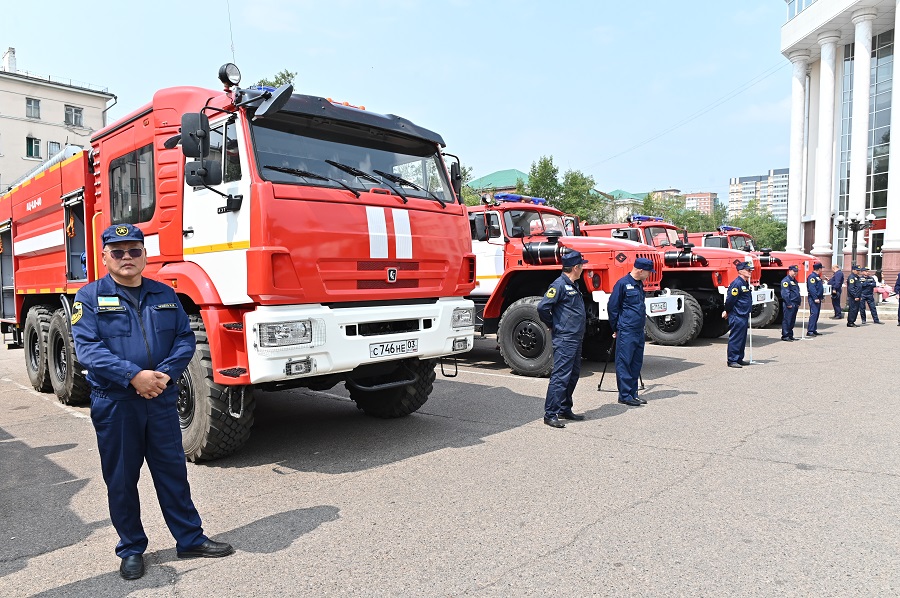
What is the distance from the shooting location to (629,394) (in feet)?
23.6

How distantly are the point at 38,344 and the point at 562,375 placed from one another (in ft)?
21.5

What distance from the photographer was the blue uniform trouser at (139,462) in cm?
319

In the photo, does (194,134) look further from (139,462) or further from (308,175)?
(139,462)

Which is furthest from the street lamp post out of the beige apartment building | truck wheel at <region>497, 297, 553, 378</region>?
the beige apartment building

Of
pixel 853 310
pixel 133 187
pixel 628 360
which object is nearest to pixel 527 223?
pixel 628 360

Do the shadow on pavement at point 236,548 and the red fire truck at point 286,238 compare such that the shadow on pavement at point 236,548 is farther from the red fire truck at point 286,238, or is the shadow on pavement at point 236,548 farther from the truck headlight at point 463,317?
the truck headlight at point 463,317

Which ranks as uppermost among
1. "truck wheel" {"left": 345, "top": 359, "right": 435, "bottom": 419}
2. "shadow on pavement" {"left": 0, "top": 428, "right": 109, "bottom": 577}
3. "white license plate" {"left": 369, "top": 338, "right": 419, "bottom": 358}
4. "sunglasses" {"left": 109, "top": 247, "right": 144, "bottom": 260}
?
"sunglasses" {"left": 109, "top": 247, "right": 144, "bottom": 260}

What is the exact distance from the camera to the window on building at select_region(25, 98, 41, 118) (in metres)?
45.9

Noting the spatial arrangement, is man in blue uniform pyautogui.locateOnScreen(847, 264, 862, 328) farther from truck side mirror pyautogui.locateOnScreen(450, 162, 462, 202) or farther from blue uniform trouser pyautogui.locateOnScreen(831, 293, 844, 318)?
A: truck side mirror pyautogui.locateOnScreen(450, 162, 462, 202)

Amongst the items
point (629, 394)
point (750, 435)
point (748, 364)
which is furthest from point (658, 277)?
point (750, 435)

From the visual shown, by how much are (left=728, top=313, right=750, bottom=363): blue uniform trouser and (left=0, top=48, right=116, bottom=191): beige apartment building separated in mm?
47813

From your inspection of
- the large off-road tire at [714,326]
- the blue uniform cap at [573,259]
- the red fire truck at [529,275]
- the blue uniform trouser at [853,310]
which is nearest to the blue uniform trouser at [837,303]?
the blue uniform trouser at [853,310]

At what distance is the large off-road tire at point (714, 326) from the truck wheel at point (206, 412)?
10839 millimetres

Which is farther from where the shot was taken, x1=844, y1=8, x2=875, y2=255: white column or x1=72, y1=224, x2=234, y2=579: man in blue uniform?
x1=844, y1=8, x2=875, y2=255: white column
